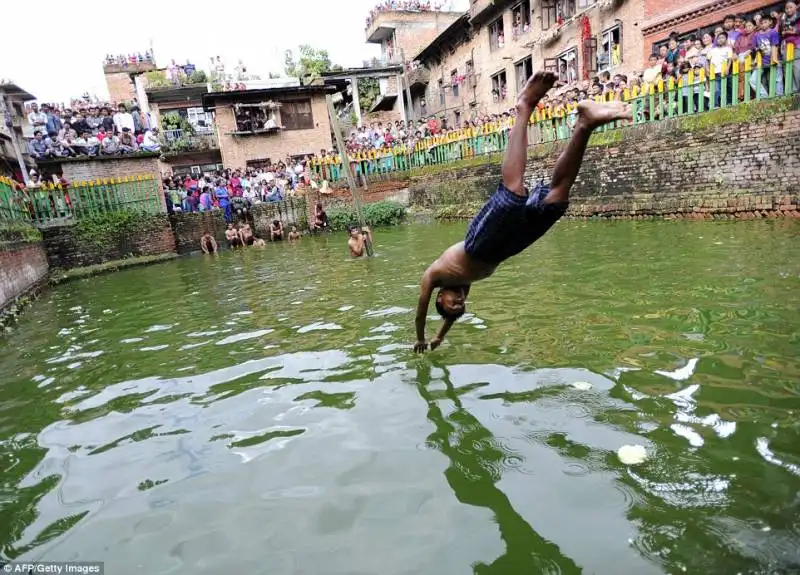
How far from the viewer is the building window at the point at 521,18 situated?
2577 centimetres

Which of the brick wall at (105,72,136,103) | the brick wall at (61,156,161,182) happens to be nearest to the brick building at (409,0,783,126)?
the brick wall at (61,156,161,182)

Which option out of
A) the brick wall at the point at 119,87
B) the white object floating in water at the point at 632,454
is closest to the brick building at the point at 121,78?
the brick wall at the point at 119,87

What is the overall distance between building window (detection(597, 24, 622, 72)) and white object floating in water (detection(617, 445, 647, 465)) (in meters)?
20.9

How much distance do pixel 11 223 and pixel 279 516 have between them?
12.3 meters

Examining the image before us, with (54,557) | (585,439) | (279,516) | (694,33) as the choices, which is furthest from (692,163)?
(54,557)

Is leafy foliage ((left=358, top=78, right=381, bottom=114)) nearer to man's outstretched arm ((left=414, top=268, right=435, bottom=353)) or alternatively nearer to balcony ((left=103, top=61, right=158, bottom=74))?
balcony ((left=103, top=61, right=158, bottom=74))

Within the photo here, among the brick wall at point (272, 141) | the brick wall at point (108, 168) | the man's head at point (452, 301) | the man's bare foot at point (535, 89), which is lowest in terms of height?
the man's head at point (452, 301)

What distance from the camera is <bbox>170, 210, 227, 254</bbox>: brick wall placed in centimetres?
1872

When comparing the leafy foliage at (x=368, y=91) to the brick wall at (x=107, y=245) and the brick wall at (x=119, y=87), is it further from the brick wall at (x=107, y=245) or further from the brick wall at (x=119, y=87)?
the brick wall at (x=107, y=245)

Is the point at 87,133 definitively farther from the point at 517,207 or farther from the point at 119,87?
the point at 119,87

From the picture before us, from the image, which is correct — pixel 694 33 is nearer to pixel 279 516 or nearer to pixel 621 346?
pixel 621 346

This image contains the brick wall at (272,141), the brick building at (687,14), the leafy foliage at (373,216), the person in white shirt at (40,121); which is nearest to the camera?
the brick building at (687,14)

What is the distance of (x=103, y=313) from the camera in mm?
8992

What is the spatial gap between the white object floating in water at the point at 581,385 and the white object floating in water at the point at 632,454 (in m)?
0.86
